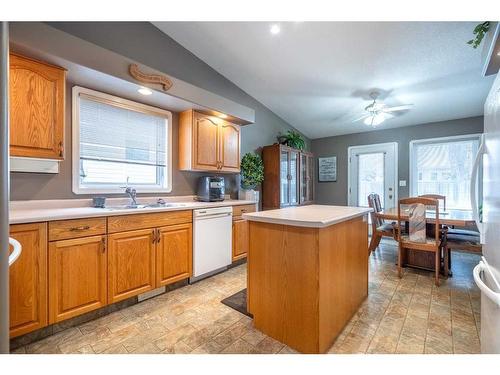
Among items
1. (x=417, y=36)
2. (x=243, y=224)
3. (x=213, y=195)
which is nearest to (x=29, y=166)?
(x=213, y=195)

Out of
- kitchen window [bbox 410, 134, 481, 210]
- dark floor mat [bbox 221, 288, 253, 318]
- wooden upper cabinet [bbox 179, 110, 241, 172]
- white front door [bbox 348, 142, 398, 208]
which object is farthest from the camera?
white front door [bbox 348, 142, 398, 208]

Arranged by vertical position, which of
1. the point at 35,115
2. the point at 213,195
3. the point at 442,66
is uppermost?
the point at 442,66

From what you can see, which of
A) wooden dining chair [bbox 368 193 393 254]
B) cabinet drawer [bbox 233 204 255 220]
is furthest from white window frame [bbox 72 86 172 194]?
wooden dining chair [bbox 368 193 393 254]

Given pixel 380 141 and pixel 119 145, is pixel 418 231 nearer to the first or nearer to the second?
pixel 380 141

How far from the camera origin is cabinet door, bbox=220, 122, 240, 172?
3301mm

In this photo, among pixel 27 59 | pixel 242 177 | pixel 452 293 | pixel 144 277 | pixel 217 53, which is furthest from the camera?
pixel 242 177

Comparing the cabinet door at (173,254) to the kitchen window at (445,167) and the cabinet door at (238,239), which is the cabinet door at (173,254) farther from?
the kitchen window at (445,167)

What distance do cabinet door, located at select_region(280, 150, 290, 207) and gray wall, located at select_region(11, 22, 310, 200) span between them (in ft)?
1.60

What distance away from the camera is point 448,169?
14.0 ft

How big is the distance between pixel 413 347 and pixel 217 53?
359 cm

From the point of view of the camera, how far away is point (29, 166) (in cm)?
195

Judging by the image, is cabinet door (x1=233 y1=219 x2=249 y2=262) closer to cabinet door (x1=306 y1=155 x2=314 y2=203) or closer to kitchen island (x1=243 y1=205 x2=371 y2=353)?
kitchen island (x1=243 y1=205 x2=371 y2=353)

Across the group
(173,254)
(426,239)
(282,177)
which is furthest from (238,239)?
(426,239)

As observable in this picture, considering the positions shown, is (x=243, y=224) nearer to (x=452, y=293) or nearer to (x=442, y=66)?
(x=452, y=293)
